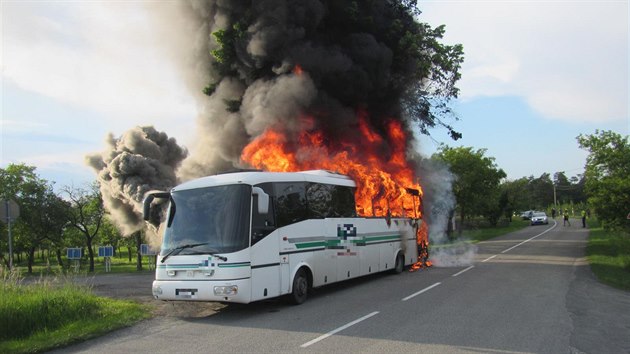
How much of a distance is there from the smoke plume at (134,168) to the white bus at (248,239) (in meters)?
10.8

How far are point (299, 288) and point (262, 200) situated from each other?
2470 mm

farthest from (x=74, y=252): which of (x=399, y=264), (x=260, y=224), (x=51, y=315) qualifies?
(x=260, y=224)

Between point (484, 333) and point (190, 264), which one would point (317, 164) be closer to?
point (190, 264)

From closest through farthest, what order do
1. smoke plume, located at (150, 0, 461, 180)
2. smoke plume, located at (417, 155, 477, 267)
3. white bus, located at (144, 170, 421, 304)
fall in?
white bus, located at (144, 170, 421, 304) < smoke plume, located at (150, 0, 461, 180) < smoke plume, located at (417, 155, 477, 267)

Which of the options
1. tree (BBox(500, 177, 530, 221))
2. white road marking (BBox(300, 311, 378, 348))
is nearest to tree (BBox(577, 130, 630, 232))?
white road marking (BBox(300, 311, 378, 348))

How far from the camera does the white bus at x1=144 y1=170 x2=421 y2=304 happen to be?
9273 millimetres

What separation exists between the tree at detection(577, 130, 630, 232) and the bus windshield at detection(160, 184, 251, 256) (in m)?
18.6

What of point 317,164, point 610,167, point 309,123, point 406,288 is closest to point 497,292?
point 406,288

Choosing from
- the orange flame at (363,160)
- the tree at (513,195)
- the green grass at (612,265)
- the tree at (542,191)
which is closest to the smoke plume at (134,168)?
the orange flame at (363,160)

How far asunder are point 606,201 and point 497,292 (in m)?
14.2

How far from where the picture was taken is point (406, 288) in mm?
12578

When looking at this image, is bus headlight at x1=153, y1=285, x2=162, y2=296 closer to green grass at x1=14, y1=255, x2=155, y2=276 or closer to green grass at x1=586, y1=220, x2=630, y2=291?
green grass at x1=14, y1=255, x2=155, y2=276

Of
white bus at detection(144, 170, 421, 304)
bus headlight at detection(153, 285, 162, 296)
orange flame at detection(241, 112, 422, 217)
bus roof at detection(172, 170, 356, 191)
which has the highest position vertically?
orange flame at detection(241, 112, 422, 217)

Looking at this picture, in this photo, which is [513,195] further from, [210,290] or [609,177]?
[210,290]
